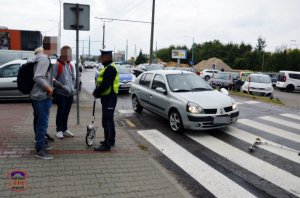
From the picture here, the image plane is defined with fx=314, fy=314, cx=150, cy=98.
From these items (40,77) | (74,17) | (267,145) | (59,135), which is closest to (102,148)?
(59,135)

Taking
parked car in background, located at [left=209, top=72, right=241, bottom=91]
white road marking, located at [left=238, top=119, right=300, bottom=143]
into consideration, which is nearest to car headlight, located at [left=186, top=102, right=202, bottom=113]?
white road marking, located at [left=238, top=119, right=300, bottom=143]

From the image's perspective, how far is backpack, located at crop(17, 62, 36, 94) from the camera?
507cm

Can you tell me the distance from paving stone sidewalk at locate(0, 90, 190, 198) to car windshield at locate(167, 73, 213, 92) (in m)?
2.26

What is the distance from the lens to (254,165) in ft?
18.7

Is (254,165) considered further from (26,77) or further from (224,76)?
(224,76)

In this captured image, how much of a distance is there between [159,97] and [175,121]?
3.55ft

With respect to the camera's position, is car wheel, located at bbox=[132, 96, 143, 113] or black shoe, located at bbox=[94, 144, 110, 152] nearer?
black shoe, located at bbox=[94, 144, 110, 152]

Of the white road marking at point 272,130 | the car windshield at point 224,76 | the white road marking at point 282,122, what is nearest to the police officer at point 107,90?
the white road marking at point 272,130

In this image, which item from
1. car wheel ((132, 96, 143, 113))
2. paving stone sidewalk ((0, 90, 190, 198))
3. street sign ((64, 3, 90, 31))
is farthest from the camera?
car wheel ((132, 96, 143, 113))

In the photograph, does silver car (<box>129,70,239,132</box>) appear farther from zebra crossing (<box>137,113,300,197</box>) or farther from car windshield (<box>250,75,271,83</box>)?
car windshield (<box>250,75,271,83</box>)

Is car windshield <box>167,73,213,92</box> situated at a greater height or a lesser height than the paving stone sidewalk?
greater

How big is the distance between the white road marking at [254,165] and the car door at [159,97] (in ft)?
4.47

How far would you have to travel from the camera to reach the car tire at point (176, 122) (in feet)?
25.5

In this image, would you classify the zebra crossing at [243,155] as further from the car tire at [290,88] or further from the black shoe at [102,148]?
the car tire at [290,88]
